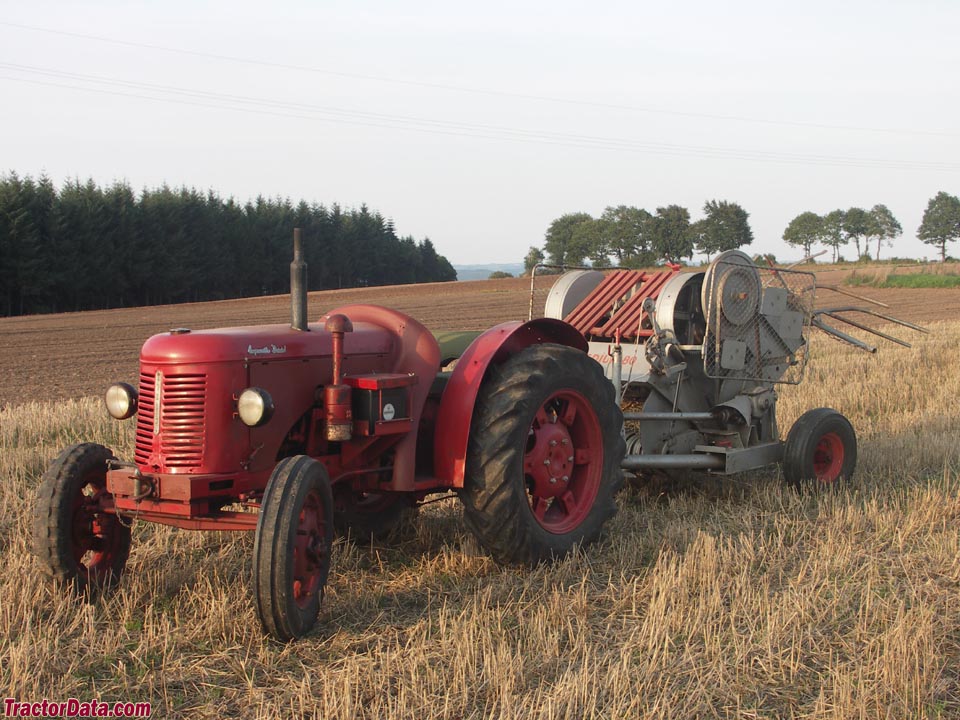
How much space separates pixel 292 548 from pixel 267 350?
0.97 metres

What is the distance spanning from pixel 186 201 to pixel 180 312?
65.3ft

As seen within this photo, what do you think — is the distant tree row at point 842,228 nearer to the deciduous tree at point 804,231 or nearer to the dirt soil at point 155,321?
the deciduous tree at point 804,231

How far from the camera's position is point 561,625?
412 cm

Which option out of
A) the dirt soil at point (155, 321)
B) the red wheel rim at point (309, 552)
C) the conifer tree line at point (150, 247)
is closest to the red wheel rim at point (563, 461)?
the red wheel rim at point (309, 552)

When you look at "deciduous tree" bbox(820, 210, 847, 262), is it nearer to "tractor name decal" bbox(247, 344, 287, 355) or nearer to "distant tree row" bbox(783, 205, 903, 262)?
"distant tree row" bbox(783, 205, 903, 262)

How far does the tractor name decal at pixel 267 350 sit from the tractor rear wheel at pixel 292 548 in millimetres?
562

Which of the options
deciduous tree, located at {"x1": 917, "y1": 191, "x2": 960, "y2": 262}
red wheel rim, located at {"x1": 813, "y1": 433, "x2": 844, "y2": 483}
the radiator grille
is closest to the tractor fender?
the radiator grille

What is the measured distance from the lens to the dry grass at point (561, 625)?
3424mm

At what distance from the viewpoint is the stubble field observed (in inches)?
135

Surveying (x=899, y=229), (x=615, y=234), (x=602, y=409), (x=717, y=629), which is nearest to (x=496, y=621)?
(x=717, y=629)

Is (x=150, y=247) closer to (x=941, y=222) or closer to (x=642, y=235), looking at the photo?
(x=642, y=235)

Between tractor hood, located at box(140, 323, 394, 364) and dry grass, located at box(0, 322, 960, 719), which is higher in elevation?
tractor hood, located at box(140, 323, 394, 364)

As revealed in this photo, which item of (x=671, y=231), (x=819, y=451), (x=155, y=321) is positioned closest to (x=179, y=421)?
(x=819, y=451)

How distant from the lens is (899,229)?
111562 mm
